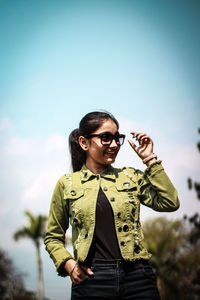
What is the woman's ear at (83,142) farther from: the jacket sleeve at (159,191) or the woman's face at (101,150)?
the jacket sleeve at (159,191)

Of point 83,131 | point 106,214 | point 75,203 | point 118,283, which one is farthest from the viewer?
point 83,131

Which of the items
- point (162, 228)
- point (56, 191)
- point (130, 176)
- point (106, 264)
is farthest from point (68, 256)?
point (162, 228)

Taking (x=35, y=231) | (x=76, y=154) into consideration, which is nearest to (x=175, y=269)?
(x=35, y=231)

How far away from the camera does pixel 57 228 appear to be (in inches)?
91.5

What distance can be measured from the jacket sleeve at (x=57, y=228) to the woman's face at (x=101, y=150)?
344mm

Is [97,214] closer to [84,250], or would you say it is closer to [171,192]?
[84,250]

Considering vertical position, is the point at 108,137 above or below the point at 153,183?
above

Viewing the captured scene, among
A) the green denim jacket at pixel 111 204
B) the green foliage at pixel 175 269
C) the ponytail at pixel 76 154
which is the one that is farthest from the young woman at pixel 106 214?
the green foliage at pixel 175 269

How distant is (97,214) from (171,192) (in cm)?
57

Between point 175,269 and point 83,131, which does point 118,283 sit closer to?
point 83,131

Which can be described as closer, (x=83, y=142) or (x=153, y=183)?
(x=153, y=183)

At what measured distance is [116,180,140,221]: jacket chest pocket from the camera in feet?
6.95

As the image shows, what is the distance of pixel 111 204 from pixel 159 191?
14.5 inches

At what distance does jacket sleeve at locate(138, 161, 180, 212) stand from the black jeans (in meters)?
0.46
